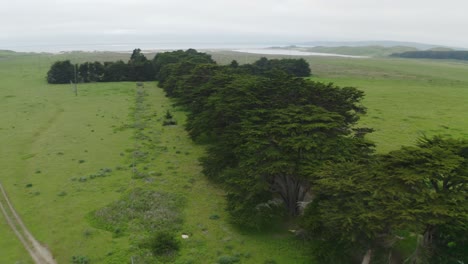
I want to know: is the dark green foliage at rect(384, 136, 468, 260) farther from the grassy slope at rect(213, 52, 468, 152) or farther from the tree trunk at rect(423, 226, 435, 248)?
the grassy slope at rect(213, 52, 468, 152)

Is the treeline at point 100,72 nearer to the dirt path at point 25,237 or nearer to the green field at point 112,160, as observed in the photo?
the green field at point 112,160

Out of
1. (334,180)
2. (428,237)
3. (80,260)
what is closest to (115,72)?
(80,260)

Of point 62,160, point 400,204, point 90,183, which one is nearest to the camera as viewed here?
point 400,204

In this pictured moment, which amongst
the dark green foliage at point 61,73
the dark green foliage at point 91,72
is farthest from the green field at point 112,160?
the dark green foliage at point 91,72

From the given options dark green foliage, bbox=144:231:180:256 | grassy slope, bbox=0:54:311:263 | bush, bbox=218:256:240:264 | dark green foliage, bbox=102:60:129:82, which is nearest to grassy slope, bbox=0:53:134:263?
grassy slope, bbox=0:54:311:263

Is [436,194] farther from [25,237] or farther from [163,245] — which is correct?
[25,237]

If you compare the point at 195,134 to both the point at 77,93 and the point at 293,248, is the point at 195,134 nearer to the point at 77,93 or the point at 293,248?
the point at 293,248
